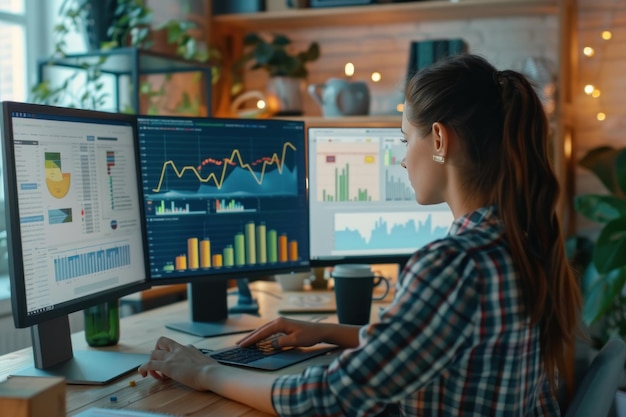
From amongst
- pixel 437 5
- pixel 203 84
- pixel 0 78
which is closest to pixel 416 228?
pixel 437 5

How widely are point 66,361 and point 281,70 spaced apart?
1733 mm

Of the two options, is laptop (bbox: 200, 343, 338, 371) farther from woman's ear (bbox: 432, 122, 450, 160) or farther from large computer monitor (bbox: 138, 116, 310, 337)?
woman's ear (bbox: 432, 122, 450, 160)

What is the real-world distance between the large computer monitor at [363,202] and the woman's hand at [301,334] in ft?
1.47

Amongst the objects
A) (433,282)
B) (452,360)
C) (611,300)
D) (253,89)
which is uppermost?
(253,89)

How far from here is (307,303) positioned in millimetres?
2195

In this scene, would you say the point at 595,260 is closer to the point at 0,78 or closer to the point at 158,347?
the point at 158,347

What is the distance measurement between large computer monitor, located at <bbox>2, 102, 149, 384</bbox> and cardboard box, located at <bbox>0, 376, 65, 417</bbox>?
0.30 meters

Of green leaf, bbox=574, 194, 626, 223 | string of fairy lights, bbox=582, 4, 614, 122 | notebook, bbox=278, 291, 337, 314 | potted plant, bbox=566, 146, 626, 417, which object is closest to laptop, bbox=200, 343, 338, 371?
notebook, bbox=278, 291, 337, 314

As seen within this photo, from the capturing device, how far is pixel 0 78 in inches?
106

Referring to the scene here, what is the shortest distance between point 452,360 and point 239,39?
2390mm

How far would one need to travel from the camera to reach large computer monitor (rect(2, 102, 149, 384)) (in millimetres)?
1359

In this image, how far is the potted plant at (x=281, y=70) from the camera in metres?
3.03

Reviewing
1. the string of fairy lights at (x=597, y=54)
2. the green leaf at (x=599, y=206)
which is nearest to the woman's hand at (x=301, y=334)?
the green leaf at (x=599, y=206)

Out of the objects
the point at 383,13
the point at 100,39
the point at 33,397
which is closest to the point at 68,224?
the point at 33,397
